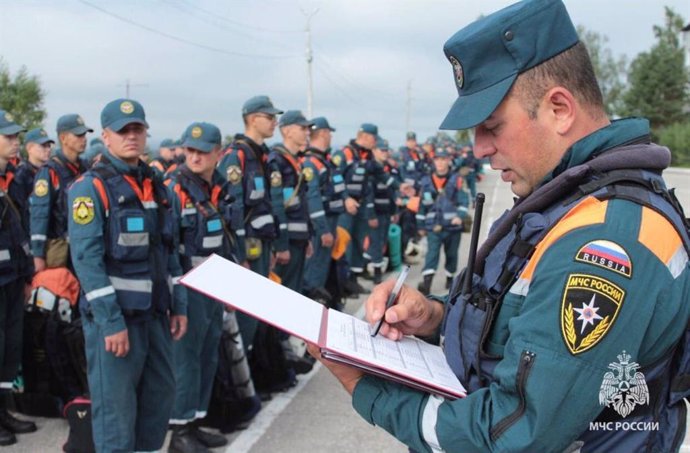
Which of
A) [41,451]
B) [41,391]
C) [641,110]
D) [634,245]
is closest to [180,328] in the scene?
[41,451]

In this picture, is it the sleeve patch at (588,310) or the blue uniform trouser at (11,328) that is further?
the blue uniform trouser at (11,328)

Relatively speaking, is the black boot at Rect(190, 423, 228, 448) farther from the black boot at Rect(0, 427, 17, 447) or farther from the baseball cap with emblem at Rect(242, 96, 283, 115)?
the baseball cap with emblem at Rect(242, 96, 283, 115)

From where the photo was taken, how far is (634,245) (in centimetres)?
109

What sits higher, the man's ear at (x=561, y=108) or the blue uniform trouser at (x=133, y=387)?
the man's ear at (x=561, y=108)

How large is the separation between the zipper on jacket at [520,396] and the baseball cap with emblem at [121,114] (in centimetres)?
285

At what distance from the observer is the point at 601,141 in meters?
1.28

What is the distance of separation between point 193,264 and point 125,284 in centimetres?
100

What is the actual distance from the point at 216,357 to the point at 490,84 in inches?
133

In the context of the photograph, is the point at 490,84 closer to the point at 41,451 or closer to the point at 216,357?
the point at 216,357

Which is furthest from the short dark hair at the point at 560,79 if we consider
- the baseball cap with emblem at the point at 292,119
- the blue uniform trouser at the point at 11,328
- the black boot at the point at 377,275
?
the black boot at the point at 377,275

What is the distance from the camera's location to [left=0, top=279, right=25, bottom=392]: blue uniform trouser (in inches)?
171

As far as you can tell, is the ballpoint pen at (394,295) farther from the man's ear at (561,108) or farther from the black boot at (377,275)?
the black boot at (377,275)
